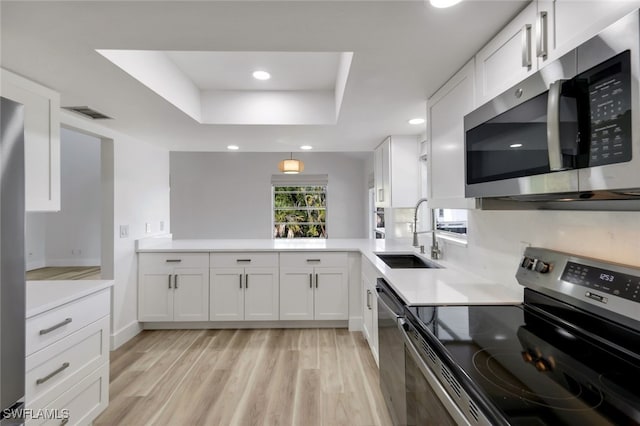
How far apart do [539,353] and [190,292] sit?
10.3ft

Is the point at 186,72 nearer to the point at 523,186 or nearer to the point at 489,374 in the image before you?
the point at 523,186

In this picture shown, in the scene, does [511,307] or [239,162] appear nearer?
[511,307]

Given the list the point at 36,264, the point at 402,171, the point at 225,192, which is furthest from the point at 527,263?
the point at 36,264

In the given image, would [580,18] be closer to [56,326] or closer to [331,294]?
[56,326]

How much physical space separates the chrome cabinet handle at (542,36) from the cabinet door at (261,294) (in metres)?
2.82

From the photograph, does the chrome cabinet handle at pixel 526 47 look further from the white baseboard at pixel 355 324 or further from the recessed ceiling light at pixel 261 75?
the white baseboard at pixel 355 324

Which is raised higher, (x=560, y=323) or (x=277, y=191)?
(x=277, y=191)

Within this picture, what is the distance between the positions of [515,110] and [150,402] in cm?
263

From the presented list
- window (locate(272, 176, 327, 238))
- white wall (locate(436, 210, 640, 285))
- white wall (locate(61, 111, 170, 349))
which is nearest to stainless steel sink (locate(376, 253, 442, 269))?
white wall (locate(436, 210, 640, 285))

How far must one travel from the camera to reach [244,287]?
129 inches

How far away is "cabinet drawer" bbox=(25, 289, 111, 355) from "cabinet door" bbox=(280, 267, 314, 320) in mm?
1715

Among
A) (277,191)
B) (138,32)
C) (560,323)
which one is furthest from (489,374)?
(277,191)

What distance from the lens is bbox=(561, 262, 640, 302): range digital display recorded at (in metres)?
0.87

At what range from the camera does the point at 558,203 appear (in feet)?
4.03
